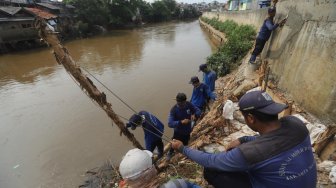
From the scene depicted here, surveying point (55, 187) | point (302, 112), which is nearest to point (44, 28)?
point (55, 187)

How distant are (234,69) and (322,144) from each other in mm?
7852

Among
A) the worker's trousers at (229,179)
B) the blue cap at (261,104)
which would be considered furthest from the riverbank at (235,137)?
the blue cap at (261,104)

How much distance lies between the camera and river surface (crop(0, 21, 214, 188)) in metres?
6.88

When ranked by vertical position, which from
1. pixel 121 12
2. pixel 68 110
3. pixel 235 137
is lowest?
pixel 68 110

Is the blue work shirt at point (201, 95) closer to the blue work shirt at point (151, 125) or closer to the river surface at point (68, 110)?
the blue work shirt at point (151, 125)

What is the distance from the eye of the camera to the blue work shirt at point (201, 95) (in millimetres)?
5852

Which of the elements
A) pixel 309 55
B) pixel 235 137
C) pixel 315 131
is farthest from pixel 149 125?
pixel 309 55

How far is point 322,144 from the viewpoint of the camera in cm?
387

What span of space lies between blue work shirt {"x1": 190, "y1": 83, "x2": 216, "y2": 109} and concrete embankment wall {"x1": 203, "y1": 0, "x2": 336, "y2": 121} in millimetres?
1921

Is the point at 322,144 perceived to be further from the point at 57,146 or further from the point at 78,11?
the point at 78,11

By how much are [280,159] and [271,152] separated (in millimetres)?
81

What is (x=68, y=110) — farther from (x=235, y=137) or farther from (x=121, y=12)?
(x=121, y=12)

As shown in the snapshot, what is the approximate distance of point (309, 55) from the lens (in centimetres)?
521

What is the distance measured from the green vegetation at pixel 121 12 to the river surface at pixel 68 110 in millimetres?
18390
